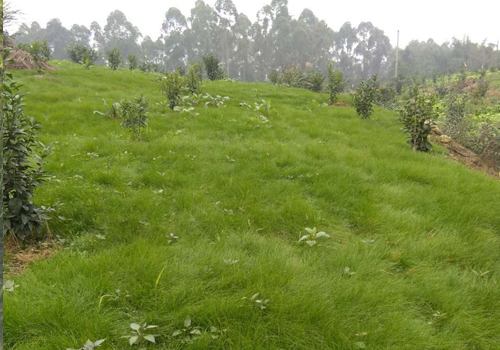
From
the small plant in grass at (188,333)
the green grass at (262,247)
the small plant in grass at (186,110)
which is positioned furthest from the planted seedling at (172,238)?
the small plant in grass at (186,110)

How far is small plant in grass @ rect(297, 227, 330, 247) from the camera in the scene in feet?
11.4

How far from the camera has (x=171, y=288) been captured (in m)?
2.64

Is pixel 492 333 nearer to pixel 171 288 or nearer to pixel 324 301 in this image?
pixel 324 301

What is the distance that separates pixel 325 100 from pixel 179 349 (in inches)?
549

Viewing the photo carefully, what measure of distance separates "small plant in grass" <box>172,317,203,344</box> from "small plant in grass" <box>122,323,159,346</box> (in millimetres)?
162

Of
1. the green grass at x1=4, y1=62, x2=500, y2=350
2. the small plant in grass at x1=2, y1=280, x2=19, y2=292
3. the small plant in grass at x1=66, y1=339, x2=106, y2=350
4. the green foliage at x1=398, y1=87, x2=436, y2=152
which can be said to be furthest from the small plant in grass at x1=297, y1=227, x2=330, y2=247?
the green foliage at x1=398, y1=87, x2=436, y2=152

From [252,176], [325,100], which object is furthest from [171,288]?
[325,100]

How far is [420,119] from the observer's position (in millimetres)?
8055

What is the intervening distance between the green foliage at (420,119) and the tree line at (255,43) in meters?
50.5

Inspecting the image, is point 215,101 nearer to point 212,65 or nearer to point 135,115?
point 135,115

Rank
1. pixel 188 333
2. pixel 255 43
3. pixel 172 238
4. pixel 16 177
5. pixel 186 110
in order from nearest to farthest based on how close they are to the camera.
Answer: pixel 188 333, pixel 16 177, pixel 172 238, pixel 186 110, pixel 255 43

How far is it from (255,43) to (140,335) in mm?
63636

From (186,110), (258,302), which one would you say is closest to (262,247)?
(258,302)

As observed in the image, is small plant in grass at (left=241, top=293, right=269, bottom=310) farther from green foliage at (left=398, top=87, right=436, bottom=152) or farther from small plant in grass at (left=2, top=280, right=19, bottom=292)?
green foliage at (left=398, top=87, right=436, bottom=152)
